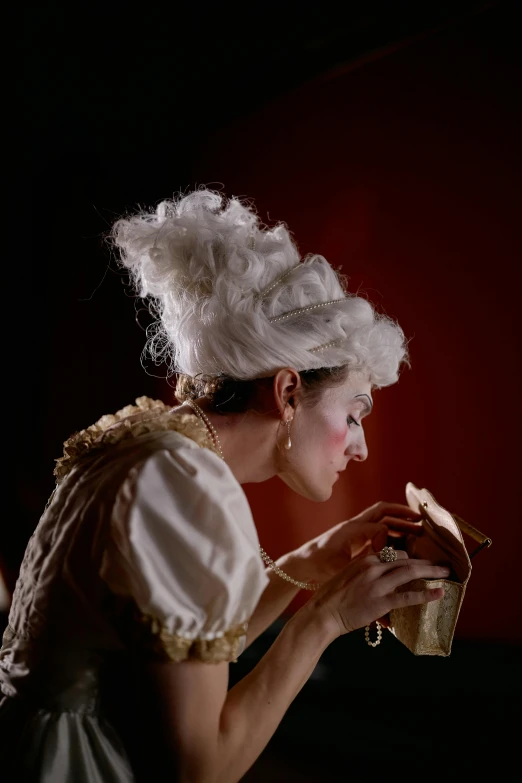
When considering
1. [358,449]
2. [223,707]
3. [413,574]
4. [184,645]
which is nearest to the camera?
[184,645]

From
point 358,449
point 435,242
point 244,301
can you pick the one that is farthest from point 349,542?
point 435,242

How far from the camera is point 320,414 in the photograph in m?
1.27

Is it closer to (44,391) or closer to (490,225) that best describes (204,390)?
(490,225)

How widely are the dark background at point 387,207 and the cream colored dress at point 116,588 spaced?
111cm

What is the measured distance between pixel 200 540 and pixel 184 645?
0.14 metres

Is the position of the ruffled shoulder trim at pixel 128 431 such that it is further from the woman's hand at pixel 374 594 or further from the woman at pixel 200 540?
the woman's hand at pixel 374 594

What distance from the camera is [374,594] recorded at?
111cm

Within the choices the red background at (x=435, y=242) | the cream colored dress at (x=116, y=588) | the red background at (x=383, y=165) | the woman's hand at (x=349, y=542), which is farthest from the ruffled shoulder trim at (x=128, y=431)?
the red background at (x=435, y=242)

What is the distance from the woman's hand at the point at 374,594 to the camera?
1.11m

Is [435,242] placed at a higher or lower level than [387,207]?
lower

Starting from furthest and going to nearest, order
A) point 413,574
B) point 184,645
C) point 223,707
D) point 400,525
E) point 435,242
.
A: point 435,242 → point 400,525 → point 413,574 → point 223,707 → point 184,645

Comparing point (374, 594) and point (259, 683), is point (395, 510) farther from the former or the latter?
point (259, 683)

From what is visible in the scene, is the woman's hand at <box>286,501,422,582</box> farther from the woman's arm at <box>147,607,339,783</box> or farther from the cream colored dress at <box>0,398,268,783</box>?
the cream colored dress at <box>0,398,268,783</box>

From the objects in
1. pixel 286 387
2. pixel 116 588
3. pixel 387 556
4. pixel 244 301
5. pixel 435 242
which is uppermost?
pixel 435 242
